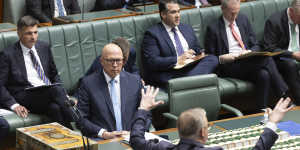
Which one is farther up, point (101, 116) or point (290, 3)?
point (290, 3)

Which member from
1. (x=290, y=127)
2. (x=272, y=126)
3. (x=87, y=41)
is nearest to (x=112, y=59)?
(x=290, y=127)

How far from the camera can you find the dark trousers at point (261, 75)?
673 centimetres

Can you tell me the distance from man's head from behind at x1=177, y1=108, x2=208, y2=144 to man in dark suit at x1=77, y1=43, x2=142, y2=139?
1721mm

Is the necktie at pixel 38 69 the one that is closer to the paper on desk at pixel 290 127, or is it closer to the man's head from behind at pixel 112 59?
the man's head from behind at pixel 112 59

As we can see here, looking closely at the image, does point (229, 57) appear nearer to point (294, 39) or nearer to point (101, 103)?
point (294, 39)

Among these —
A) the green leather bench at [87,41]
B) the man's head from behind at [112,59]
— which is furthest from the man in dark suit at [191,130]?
the green leather bench at [87,41]

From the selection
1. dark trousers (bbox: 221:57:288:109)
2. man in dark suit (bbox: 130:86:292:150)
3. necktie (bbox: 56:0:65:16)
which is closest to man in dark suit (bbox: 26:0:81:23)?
necktie (bbox: 56:0:65:16)

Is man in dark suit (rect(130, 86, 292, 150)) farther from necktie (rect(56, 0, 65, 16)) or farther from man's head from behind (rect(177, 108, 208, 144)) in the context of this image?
necktie (rect(56, 0, 65, 16))

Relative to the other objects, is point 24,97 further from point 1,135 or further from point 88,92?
point 88,92

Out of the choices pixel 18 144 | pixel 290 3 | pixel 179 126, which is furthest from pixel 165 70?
pixel 179 126

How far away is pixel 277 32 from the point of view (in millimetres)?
7184

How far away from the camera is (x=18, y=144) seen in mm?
4203

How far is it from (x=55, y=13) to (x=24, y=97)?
7.94ft

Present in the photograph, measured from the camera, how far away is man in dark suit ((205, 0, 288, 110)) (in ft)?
22.2
